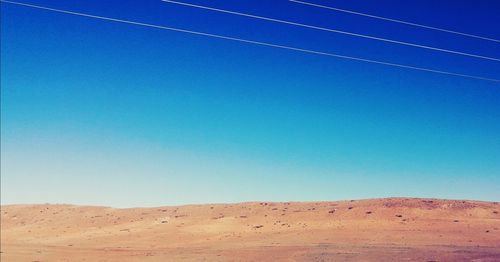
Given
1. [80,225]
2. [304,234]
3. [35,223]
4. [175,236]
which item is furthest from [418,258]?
[35,223]

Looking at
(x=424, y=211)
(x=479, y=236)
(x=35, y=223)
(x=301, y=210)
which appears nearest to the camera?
(x=479, y=236)

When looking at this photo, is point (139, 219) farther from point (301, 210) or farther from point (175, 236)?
point (301, 210)

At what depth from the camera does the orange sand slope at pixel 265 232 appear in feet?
83.2

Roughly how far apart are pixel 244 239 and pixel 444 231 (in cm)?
1596

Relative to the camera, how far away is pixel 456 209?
4672 centimetres

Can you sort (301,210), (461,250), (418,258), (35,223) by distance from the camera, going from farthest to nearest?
1. (35,223)
2. (301,210)
3. (461,250)
4. (418,258)

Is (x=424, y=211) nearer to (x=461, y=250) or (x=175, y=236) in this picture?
(x=461, y=250)

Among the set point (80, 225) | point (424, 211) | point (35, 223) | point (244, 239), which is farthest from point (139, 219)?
point (424, 211)

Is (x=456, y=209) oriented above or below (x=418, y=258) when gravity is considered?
above

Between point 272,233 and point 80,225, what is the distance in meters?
24.9

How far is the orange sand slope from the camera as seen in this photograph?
25.4m

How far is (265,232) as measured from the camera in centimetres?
3831

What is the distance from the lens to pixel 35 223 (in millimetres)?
54844

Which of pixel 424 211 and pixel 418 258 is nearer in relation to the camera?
pixel 418 258
